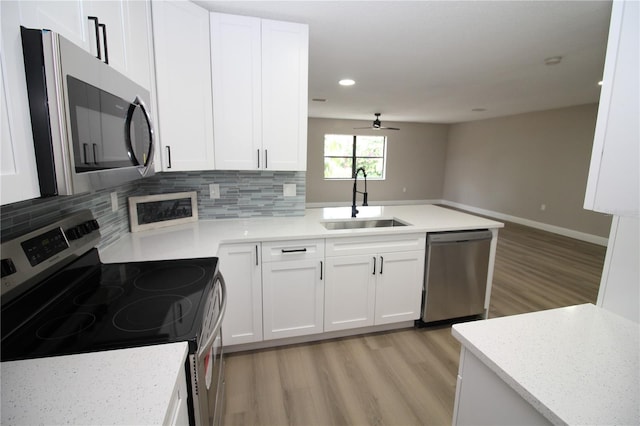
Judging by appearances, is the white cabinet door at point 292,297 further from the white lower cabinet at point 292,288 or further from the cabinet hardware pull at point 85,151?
the cabinet hardware pull at point 85,151

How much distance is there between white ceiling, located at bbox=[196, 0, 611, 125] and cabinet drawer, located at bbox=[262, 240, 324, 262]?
4.87ft

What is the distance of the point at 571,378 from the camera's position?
2.47 feet

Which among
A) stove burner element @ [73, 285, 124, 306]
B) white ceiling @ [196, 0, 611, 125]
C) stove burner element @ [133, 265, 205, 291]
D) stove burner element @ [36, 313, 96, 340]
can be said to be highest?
white ceiling @ [196, 0, 611, 125]

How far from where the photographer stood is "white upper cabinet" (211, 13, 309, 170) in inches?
77.5

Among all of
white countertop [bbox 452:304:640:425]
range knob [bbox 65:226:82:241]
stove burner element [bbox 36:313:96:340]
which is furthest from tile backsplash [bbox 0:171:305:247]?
white countertop [bbox 452:304:640:425]

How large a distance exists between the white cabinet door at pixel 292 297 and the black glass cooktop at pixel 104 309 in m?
0.72

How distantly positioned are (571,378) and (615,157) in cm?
56

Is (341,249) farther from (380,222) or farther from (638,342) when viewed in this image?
(638,342)

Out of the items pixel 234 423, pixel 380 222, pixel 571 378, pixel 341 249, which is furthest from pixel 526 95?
pixel 234 423

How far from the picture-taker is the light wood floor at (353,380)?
1662 millimetres

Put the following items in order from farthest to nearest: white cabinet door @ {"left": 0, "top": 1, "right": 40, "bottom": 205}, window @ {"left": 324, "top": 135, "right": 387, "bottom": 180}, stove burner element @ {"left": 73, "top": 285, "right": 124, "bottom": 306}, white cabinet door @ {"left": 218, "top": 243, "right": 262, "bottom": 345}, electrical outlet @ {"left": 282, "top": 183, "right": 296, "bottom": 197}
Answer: window @ {"left": 324, "top": 135, "right": 387, "bottom": 180}
electrical outlet @ {"left": 282, "top": 183, "right": 296, "bottom": 197}
white cabinet door @ {"left": 218, "top": 243, "right": 262, "bottom": 345}
stove burner element @ {"left": 73, "top": 285, "right": 124, "bottom": 306}
white cabinet door @ {"left": 0, "top": 1, "right": 40, "bottom": 205}

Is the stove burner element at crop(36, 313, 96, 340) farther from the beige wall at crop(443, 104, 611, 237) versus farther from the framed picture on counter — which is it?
the beige wall at crop(443, 104, 611, 237)

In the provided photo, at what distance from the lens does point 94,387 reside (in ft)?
2.29

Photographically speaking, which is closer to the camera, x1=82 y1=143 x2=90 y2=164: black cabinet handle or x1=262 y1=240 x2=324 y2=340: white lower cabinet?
x1=82 y1=143 x2=90 y2=164: black cabinet handle
